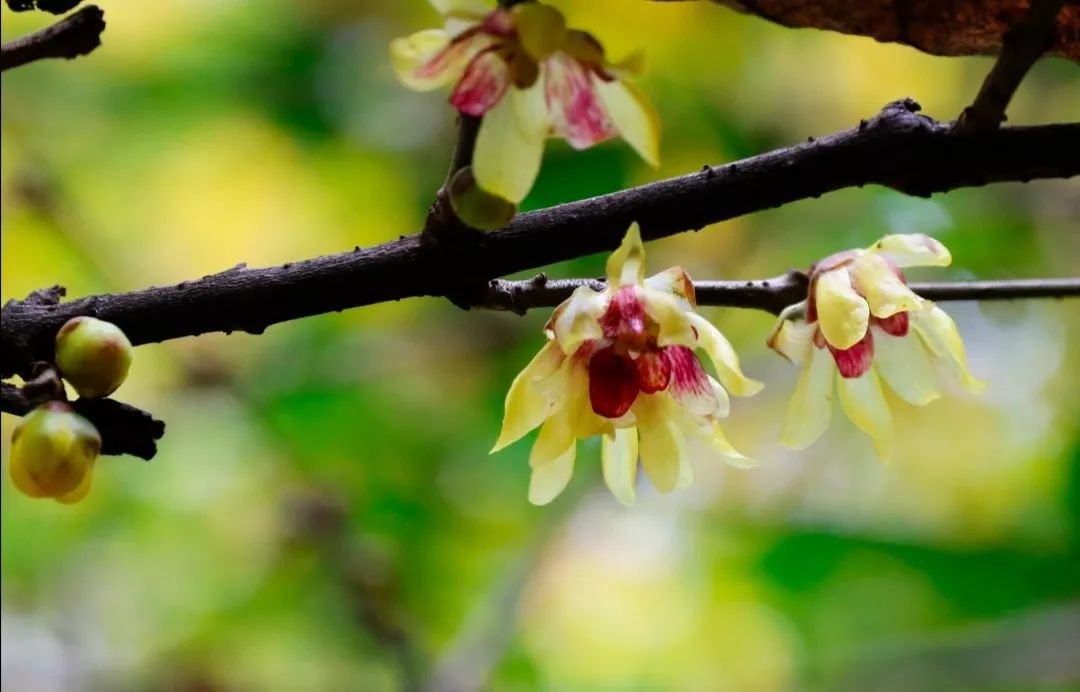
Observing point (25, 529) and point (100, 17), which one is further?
point (25, 529)

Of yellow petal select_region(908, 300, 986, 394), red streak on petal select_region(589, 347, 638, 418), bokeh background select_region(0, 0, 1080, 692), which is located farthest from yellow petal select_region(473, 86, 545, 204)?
bokeh background select_region(0, 0, 1080, 692)

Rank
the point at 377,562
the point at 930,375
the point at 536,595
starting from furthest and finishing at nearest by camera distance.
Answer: the point at 536,595 → the point at 377,562 → the point at 930,375

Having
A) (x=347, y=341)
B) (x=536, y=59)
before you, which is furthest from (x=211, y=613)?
(x=536, y=59)

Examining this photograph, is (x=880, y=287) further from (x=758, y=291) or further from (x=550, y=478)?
(x=550, y=478)

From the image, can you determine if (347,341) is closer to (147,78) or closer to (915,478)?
(147,78)

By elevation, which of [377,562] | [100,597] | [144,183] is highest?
[144,183]

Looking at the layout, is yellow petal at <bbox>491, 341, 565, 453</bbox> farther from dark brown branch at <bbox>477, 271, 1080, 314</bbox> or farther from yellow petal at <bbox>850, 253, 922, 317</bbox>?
yellow petal at <bbox>850, 253, 922, 317</bbox>

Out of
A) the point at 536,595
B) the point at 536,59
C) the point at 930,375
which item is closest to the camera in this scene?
the point at 536,59

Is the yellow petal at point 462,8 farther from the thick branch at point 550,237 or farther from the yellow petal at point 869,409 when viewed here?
the yellow petal at point 869,409

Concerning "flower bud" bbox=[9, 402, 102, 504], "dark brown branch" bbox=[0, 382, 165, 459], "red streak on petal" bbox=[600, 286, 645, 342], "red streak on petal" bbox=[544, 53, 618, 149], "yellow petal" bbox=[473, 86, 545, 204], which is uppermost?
"red streak on petal" bbox=[544, 53, 618, 149]
